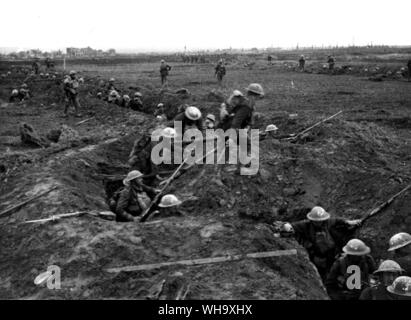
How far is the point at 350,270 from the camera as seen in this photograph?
18.7 feet

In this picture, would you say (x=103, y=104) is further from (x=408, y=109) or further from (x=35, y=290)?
(x=35, y=290)

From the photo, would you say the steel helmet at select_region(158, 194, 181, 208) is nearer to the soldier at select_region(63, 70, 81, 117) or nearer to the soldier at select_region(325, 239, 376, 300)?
the soldier at select_region(325, 239, 376, 300)

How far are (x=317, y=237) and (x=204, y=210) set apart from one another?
1.71 m

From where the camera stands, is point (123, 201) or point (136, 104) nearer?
point (123, 201)

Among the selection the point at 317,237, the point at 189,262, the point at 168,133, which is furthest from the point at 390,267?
the point at 168,133

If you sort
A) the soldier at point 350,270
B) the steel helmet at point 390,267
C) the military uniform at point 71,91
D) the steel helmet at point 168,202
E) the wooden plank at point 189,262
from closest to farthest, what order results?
the wooden plank at point 189,262
the steel helmet at point 390,267
the soldier at point 350,270
the steel helmet at point 168,202
the military uniform at point 71,91

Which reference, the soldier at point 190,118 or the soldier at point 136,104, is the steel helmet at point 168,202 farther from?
the soldier at point 136,104

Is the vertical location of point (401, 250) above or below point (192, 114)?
below

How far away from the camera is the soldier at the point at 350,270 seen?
5.71 meters

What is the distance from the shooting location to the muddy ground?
15.7ft

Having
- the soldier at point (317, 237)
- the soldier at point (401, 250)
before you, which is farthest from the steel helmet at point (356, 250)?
the soldier at point (317, 237)

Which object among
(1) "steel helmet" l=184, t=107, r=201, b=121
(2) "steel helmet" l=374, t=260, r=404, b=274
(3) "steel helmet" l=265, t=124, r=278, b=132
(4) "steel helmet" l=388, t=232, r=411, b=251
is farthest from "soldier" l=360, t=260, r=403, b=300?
(3) "steel helmet" l=265, t=124, r=278, b=132

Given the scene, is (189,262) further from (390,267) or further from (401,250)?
(401,250)

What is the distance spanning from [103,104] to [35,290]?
13.5m
